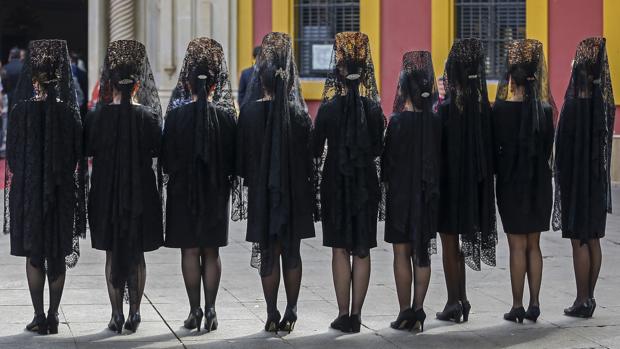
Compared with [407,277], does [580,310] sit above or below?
below

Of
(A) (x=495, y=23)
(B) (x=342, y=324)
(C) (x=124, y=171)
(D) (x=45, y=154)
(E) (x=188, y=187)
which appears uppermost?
(A) (x=495, y=23)

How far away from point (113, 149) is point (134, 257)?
69cm

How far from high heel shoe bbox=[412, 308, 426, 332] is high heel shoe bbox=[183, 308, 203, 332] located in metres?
1.37

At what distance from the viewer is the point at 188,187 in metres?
8.58

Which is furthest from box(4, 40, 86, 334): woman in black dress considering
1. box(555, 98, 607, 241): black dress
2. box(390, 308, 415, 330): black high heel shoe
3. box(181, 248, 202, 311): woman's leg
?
box(555, 98, 607, 241): black dress

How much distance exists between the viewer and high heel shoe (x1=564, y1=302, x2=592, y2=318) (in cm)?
926

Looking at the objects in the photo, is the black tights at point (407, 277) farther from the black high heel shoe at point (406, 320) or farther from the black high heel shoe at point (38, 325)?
the black high heel shoe at point (38, 325)

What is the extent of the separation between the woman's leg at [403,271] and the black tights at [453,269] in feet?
1.31

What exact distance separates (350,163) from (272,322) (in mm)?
1128

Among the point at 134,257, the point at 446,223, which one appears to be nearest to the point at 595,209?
the point at 446,223

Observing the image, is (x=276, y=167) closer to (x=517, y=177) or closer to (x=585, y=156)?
(x=517, y=177)

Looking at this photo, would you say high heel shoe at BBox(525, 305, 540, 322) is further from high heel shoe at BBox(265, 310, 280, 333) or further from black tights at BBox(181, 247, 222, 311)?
black tights at BBox(181, 247, 222, 311)

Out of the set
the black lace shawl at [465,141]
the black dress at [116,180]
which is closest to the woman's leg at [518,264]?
the black lace shawl at [465,141]

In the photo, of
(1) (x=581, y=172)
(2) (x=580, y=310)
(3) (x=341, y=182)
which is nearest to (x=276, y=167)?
(3) (x=341, y=182)
